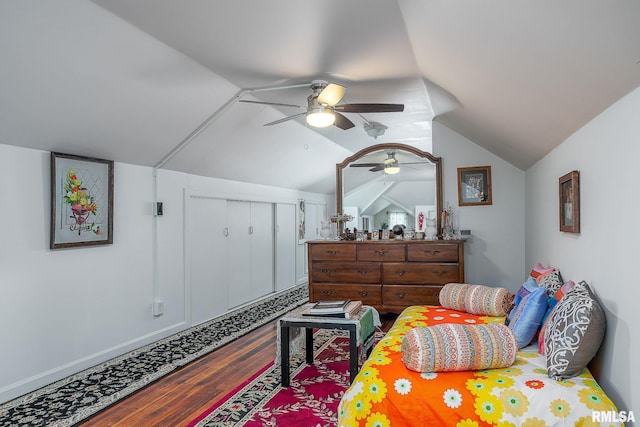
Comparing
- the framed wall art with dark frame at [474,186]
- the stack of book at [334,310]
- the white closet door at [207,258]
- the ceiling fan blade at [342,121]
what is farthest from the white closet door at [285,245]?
the stack of book at [334,310]

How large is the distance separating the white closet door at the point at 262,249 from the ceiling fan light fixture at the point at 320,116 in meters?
2.94

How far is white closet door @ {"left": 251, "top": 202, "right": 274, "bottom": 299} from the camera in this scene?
19.4 feet

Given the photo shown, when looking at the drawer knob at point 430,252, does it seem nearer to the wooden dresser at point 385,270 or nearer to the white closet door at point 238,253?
the wooden dresser at point 385,270

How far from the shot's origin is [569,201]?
250cm

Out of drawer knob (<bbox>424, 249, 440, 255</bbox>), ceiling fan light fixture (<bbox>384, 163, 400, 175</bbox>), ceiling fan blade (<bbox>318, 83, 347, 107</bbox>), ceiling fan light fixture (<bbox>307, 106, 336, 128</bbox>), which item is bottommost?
drawer knob (<bbox>424, 249, 440, 255</bbox>)

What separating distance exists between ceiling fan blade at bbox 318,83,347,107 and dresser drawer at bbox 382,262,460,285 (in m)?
2.06

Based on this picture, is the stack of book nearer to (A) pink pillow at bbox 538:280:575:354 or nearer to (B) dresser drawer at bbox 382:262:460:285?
(A) pink pillow at bbox 538:280:575:354

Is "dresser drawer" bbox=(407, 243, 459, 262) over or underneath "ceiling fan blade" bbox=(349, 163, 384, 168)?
underneath

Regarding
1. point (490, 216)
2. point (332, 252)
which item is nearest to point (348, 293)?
point (332, 252)

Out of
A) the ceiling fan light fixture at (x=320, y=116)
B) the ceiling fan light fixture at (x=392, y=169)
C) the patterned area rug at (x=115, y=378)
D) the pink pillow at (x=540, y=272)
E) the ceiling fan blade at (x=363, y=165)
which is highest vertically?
the ceiling fan light fixture at (x=320, y=116)

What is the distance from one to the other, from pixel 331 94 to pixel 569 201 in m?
1.73

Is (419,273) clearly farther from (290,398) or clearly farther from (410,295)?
(290,398)

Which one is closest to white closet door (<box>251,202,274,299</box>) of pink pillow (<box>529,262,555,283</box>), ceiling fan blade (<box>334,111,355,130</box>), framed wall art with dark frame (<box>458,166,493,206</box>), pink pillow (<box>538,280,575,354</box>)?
ceiling fan blade (<box>334,111,355,130</box>)

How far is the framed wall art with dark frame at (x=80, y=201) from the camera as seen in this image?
3033 mm
